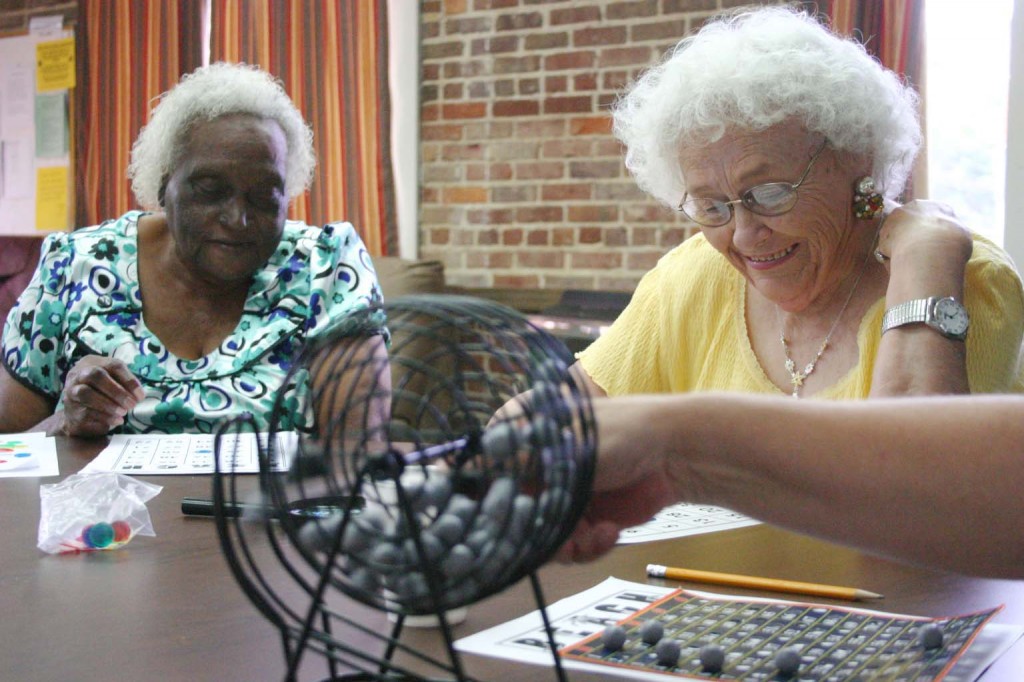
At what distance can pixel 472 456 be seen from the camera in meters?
0.61

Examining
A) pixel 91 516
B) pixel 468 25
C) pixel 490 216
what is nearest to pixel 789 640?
pixel 91 516

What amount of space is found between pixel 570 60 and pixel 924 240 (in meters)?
2.53

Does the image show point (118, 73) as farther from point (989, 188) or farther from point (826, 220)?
point (826, 220)

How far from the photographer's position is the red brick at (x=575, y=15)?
3.85 meters

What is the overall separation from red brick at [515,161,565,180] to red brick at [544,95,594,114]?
0.19m

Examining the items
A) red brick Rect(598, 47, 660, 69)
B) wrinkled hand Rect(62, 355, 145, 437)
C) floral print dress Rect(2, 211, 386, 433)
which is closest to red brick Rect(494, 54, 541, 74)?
red brick Rect(598, 47, 660, 69)

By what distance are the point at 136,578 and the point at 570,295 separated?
9.12ft

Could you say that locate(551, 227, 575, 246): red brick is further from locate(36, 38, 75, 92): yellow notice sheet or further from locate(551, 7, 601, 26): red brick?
locate(36, 38, 75, 92): yellow notice sheet

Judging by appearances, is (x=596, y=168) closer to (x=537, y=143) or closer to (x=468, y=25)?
(x=537, y=143)

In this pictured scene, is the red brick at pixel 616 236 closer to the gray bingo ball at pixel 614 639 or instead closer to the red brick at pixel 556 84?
the red brick at pixel 556 84

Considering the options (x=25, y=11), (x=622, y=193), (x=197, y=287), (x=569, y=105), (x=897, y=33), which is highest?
(x=25, y=11)

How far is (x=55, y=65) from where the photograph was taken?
5027mm

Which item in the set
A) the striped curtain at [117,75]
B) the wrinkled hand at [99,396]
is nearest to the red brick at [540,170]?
the striped curtain at [117,75]

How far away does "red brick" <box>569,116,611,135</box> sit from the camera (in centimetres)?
385
